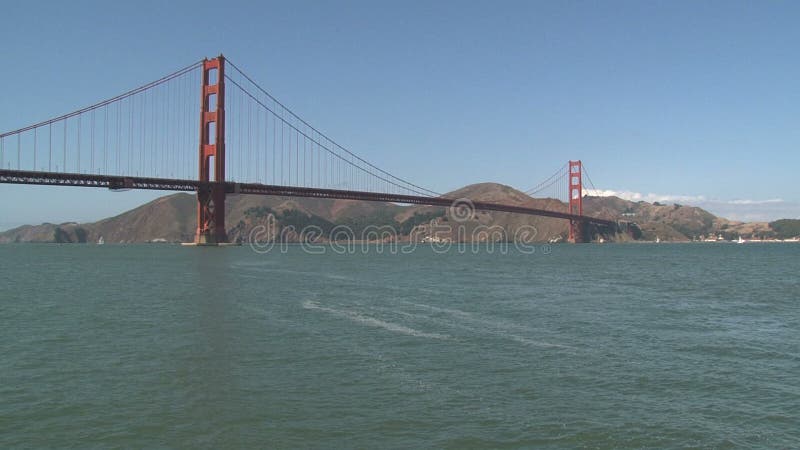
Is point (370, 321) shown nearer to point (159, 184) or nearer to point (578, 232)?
point (159, 184)

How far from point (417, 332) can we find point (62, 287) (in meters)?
22.4

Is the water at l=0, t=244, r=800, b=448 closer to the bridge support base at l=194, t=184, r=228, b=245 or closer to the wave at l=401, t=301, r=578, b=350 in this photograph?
the wave at l=401, t=301, r=578, b=350

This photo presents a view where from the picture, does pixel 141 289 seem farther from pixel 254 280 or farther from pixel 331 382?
pixel 331 382

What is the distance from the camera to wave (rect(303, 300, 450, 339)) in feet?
53.9

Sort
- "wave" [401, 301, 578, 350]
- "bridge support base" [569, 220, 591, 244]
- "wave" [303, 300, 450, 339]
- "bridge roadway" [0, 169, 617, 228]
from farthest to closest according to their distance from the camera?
"bridge support base" [569, 220, 591, 244]
"bridge roadway" [0, 169, 617, 228]
"wave" [303, 300, 450, 339]
"wave" [401, 301, 578, 350]

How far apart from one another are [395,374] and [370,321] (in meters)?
6.92

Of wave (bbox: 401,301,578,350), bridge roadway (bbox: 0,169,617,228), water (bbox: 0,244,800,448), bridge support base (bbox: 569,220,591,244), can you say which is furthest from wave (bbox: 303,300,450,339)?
bridge support base (bbox: 569,220,591,244)

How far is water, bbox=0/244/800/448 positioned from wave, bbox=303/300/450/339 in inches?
3.5

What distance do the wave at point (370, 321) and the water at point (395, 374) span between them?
0.30ft

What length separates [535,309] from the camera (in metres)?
22.1

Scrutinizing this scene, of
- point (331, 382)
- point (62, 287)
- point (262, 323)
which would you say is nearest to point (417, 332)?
point (262, 323)

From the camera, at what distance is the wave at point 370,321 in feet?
53.9

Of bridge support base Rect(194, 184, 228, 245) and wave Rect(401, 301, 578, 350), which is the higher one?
bridge support base Rect(194, 184, 228, 245)

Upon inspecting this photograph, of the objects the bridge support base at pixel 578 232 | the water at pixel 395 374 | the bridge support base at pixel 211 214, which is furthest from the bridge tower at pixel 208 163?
the bridge support base at pixel 578 232
